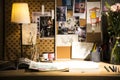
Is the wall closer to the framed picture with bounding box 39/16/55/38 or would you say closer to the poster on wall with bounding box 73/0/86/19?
the framed picture with bounding box 39/16/55/38

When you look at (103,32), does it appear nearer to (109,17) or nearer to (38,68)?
(109,17)

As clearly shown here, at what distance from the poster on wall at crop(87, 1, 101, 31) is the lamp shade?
2.25 feet

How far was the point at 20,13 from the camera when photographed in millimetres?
2662

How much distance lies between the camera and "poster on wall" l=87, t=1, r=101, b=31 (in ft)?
9.56

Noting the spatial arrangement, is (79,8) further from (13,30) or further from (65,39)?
(13,30)

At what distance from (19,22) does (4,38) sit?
32 cm

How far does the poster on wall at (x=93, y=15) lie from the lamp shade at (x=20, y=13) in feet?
2.25

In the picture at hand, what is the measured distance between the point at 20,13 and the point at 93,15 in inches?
31.7

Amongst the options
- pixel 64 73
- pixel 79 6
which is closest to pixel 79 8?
pixel 79 6

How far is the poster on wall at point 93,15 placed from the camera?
2914mm

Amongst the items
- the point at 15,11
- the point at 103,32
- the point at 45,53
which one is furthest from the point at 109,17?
the point at 15,11

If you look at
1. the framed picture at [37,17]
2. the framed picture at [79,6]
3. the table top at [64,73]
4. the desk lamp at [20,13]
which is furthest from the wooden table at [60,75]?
the framed picture at [79,6]

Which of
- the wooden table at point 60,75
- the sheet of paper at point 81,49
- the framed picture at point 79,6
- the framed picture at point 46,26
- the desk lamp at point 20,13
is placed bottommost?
the wooden table at point 60,75

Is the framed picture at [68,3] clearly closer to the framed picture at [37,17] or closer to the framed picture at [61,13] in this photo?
the framed picture at [61,13]
